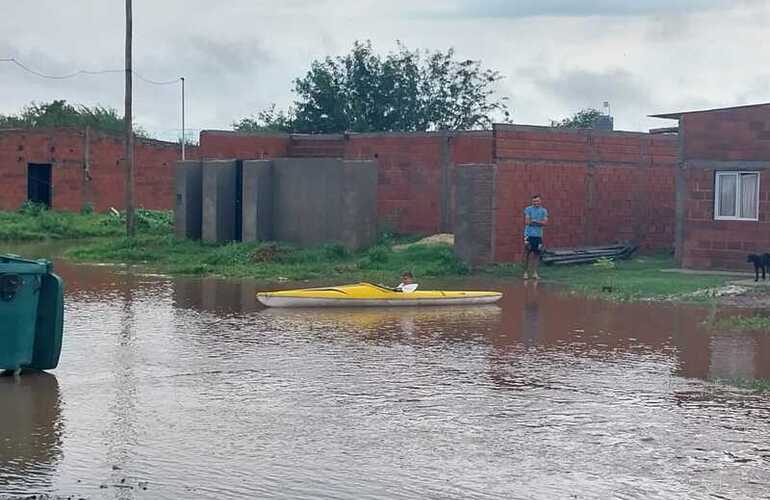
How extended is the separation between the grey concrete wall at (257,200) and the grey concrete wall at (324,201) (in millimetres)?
147

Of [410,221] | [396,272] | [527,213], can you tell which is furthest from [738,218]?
[410,221]

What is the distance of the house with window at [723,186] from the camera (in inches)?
945

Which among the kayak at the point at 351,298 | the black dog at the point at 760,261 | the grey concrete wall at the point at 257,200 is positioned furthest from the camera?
the grey concrete wall at the point at 257,200

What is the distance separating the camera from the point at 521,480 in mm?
9102

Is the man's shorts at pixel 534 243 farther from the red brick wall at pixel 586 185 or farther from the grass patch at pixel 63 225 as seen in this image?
the grass patch at pixel 63 225

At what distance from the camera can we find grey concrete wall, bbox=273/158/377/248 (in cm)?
2808

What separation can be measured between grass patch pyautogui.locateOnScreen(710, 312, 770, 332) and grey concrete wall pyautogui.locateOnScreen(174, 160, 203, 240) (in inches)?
663

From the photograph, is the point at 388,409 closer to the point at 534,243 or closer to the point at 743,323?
the point at 743,323

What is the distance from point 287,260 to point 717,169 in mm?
9153

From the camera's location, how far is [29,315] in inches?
505

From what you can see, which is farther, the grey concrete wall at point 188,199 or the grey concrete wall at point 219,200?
the grey concrete wall at point 188,199

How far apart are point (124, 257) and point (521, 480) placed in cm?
2198

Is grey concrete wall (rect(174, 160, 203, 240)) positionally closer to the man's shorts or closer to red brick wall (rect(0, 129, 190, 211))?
the man's shorts

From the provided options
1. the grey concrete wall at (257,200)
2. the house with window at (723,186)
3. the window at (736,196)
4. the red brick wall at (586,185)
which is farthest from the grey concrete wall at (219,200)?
the window at (736,196)
